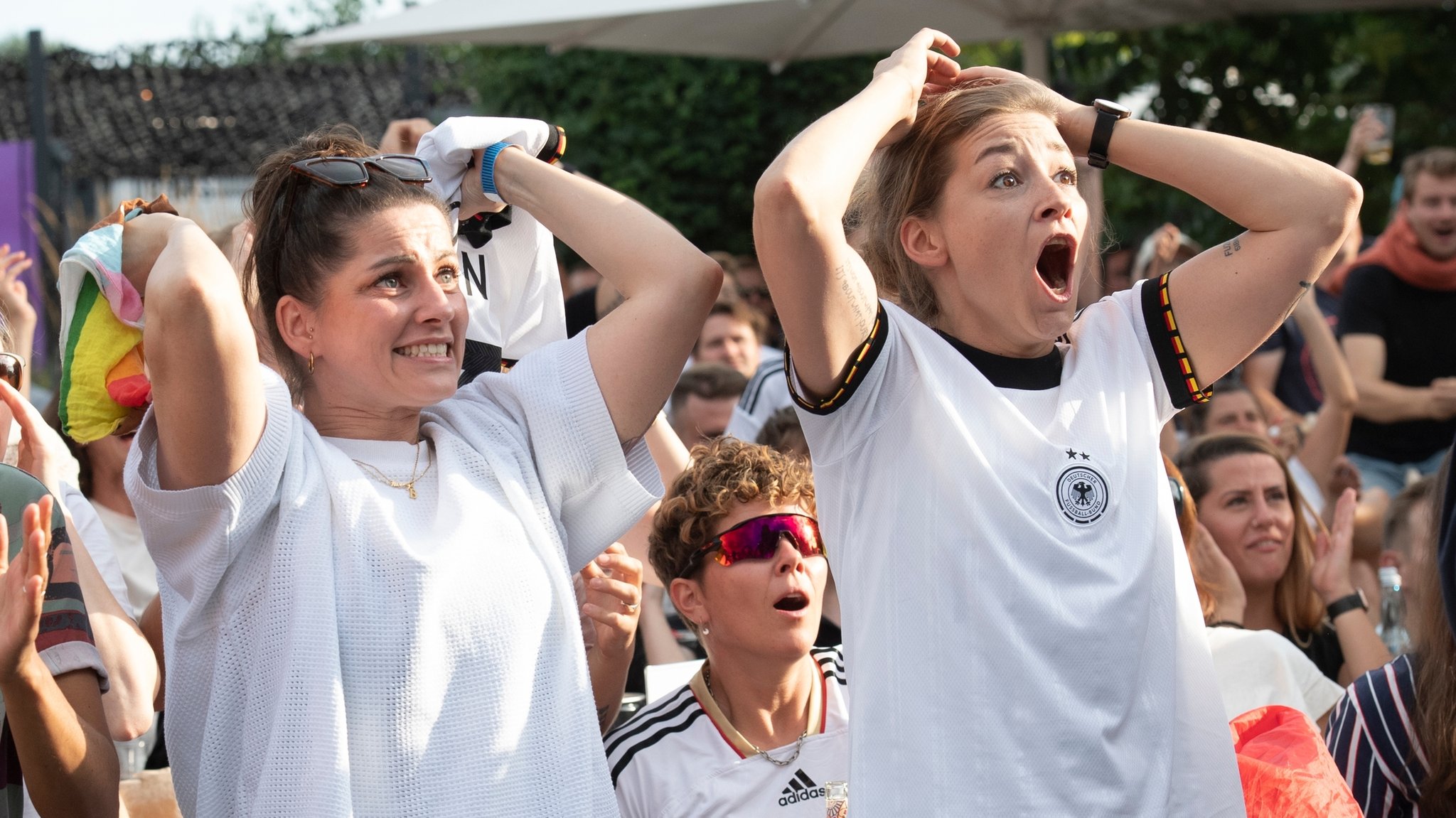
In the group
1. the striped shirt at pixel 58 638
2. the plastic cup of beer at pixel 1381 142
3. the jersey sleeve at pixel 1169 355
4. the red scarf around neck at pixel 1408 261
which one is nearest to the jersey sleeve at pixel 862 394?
the jersey sleeve at pixel 1169 355

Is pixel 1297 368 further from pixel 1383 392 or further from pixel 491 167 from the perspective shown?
pixel 491 167

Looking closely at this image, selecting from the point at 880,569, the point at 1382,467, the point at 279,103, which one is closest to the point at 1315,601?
the point at 1382,467

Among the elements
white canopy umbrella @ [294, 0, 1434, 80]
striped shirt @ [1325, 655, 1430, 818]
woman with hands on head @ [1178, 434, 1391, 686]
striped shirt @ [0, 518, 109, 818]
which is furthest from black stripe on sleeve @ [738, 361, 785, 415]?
striped shirt @ [0, 518, 109, 818]

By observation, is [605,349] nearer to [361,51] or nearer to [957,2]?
[957,2]

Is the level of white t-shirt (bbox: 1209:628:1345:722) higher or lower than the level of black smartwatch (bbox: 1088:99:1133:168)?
lower

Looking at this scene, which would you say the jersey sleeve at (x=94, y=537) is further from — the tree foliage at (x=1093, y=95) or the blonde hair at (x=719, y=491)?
the tree foliage at (x=1093, y=95)

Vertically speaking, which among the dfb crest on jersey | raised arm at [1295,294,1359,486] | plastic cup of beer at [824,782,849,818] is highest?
raised arm at [1295,294,1359,486]

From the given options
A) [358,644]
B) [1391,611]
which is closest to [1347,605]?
[1391,611]

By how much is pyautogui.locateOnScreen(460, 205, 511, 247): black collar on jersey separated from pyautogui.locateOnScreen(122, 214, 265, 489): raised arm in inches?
30.9

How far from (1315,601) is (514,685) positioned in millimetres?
3040

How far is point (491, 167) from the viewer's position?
255 centimetres

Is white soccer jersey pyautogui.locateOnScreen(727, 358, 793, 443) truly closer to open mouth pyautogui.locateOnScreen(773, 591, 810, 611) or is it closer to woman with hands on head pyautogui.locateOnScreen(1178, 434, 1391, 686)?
woman with hands on head pyautogui.locateOnScreen(1178, 434, 1391, 686)

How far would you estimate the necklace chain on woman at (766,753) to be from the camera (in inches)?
117

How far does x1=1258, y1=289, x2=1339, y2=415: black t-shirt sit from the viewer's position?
23.2ft
